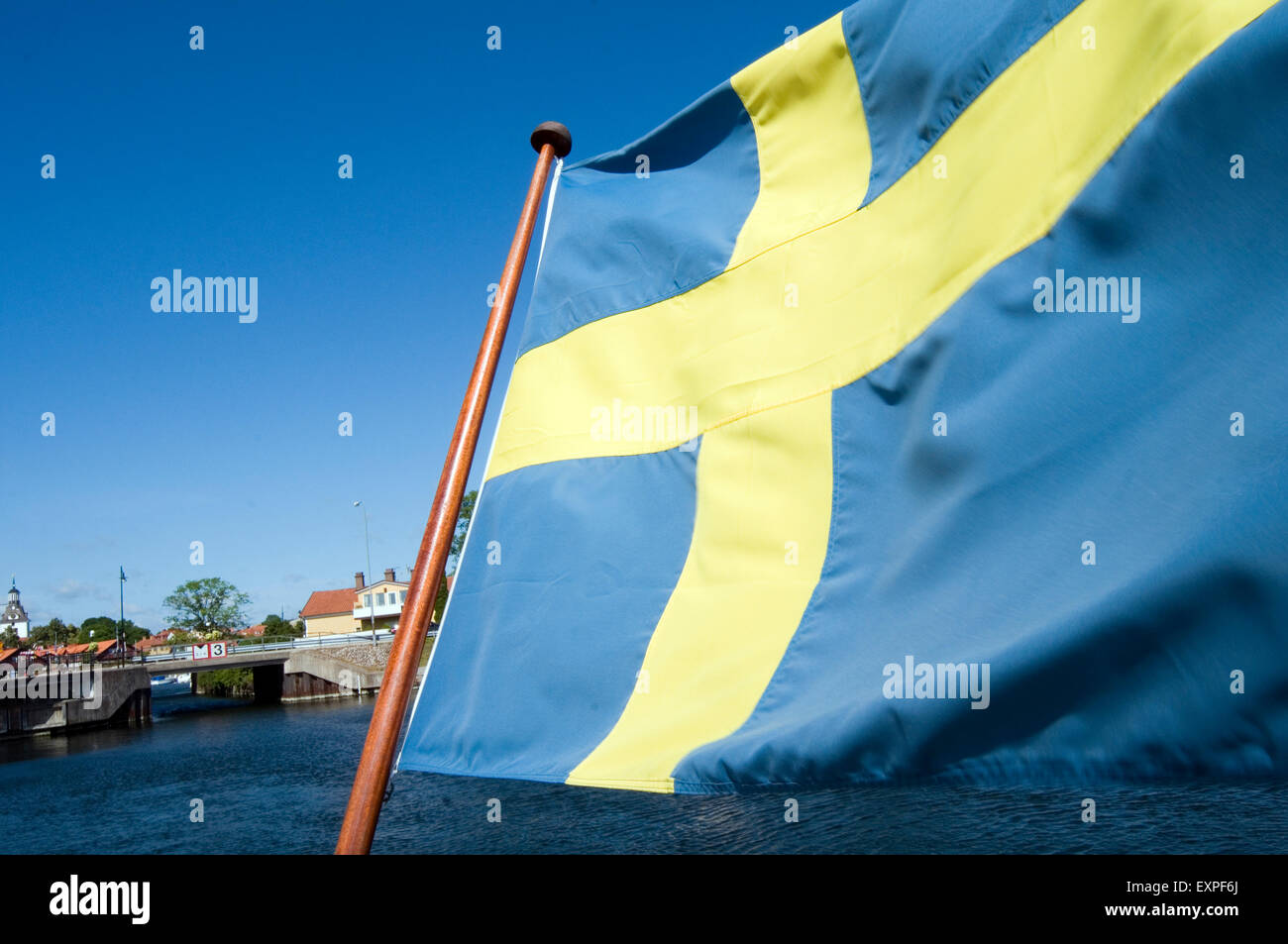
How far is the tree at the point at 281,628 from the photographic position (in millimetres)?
82688

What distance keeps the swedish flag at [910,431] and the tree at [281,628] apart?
83.7 meters

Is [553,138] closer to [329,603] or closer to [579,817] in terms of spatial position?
[579,817]

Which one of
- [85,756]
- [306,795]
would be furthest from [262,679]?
[306,795]

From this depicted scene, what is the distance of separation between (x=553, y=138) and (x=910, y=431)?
1.46 metres

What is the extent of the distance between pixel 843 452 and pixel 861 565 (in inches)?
11.9

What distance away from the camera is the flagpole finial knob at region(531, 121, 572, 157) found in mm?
2699

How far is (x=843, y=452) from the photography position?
2066 millimetres

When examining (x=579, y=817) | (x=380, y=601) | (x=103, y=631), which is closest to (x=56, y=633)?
(x=103, y=631)

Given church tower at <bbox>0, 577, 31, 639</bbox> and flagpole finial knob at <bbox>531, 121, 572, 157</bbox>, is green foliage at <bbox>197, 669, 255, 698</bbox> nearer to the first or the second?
flagpole finial knob at <bbox>531, 121, 572, 157</bbox>

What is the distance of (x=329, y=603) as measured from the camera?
85.1 m

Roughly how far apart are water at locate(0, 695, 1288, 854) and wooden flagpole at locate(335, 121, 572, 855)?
20.0 feet

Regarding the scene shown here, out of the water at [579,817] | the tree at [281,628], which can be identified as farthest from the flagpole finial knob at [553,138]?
the tree at [281,628]
